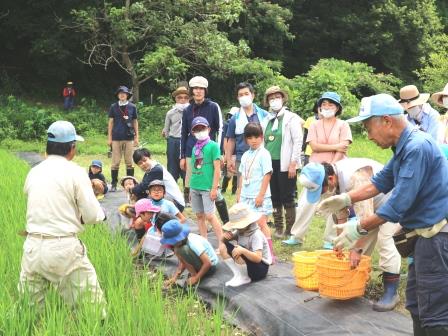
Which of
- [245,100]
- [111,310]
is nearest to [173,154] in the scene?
[245,100]

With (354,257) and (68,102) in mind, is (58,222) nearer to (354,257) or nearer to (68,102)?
(354,257)

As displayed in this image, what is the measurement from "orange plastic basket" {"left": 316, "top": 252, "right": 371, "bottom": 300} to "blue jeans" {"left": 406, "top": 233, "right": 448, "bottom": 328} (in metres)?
0.84

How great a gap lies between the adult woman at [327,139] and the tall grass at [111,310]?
1.33m

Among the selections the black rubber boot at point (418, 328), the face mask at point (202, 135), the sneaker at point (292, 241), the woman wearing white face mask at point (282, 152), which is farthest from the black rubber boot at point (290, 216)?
the black rubber boot at point (418, 328)

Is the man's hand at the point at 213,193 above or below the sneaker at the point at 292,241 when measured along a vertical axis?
above

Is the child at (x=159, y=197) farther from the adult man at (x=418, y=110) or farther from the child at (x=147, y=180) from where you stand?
the adult man at (x=418, y=110)

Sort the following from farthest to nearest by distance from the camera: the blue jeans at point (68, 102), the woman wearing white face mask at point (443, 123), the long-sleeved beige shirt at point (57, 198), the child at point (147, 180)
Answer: the blue jeans at point (68, 102) < the child at point (147, 180) < the woman wearing white face mask at point (443, 123) < the long-sleeved beige shirt at point (57, 198)

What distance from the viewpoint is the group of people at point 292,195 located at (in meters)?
2.22

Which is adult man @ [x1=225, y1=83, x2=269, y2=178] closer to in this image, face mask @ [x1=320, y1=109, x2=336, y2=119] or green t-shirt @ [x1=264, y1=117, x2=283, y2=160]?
green t-shirt @ [x1=264, y1=117, x2=283, y2=160]

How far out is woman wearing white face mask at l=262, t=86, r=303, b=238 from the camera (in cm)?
484

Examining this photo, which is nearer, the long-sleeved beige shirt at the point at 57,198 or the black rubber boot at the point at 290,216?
the long-sleeved beige shirt at the point at 57,198

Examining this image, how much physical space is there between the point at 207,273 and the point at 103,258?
0.79 meters

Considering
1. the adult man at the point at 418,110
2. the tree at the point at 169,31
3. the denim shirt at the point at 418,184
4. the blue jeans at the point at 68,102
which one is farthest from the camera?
the blue jeans at the point at 68,102

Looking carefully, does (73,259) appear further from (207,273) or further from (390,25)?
(390,25)
